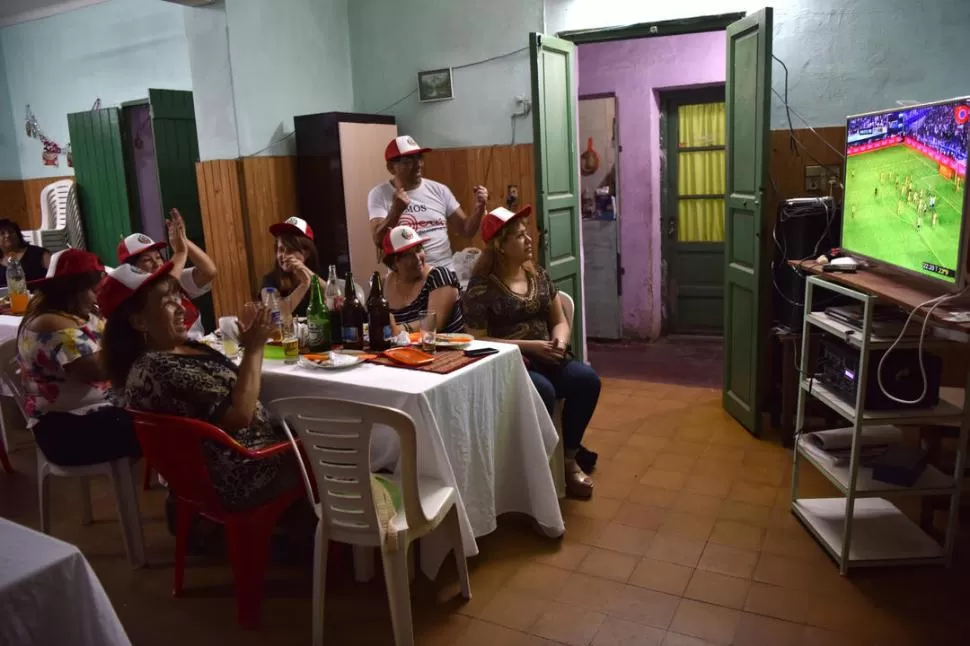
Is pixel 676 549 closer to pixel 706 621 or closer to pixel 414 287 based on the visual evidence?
pixel 706 621

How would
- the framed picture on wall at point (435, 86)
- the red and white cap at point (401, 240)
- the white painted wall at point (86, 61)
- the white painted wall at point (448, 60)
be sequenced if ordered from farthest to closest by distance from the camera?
the white painted wall at point (86, 61) → the framed picture on wall at point (435, 86) → the white painted wall at point (448, 60) → the red and white cap at point (401, 240)

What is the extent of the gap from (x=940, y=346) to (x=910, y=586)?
0.81m

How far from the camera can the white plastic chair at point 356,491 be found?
207cm

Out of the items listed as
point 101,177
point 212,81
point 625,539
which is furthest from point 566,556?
point 101,177

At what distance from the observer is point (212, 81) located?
4695 millimetres

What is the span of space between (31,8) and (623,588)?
23.4ft

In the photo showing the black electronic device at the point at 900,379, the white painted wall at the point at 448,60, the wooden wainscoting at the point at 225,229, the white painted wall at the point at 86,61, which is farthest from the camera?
the white painted wall at the point at 86,61

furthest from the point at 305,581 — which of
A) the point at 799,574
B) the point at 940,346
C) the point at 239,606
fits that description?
the point at 940,346

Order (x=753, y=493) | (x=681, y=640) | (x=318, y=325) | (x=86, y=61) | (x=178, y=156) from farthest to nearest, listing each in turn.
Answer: (x=86, y=61), (x=178, y=156), (x=753, y=493), (x=318, y=325), (x=681, y=640)

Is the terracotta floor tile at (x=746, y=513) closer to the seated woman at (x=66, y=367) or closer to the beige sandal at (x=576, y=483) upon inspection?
the beige sandal at (x=576, y=483)

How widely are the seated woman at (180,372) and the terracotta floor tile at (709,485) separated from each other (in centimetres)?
185

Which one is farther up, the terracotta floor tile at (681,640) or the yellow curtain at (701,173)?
the yellow curtain at (701,173)

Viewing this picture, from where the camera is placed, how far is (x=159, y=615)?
2.54 metres

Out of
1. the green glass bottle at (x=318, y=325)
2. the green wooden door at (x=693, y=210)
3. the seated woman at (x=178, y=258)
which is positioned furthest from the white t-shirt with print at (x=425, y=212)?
the green wooden door at (x=693, y=210)
